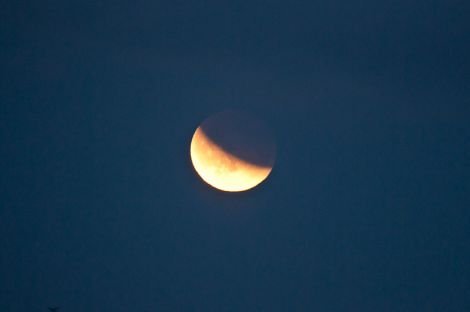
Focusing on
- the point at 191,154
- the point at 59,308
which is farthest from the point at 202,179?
the point at 59,308

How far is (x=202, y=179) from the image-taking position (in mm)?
10883

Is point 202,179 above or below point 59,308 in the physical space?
above

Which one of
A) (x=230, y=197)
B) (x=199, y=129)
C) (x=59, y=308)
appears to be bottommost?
(x=59, y=308)

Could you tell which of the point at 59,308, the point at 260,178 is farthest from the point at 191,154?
the point at 59,308

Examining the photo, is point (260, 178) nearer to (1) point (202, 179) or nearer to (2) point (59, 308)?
(1) point (202, 179)

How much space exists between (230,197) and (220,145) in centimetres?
76

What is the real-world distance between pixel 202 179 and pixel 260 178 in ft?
2.71

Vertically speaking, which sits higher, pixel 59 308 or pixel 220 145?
pixel 220 145

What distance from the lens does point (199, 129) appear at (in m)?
10.8

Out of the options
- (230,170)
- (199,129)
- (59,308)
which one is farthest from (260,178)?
(59,308)

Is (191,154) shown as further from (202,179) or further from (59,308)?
(59,308)

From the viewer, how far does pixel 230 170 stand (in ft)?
35.2

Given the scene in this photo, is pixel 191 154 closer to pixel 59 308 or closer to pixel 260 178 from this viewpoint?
pixel 260 178

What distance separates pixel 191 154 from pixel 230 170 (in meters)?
0.60
